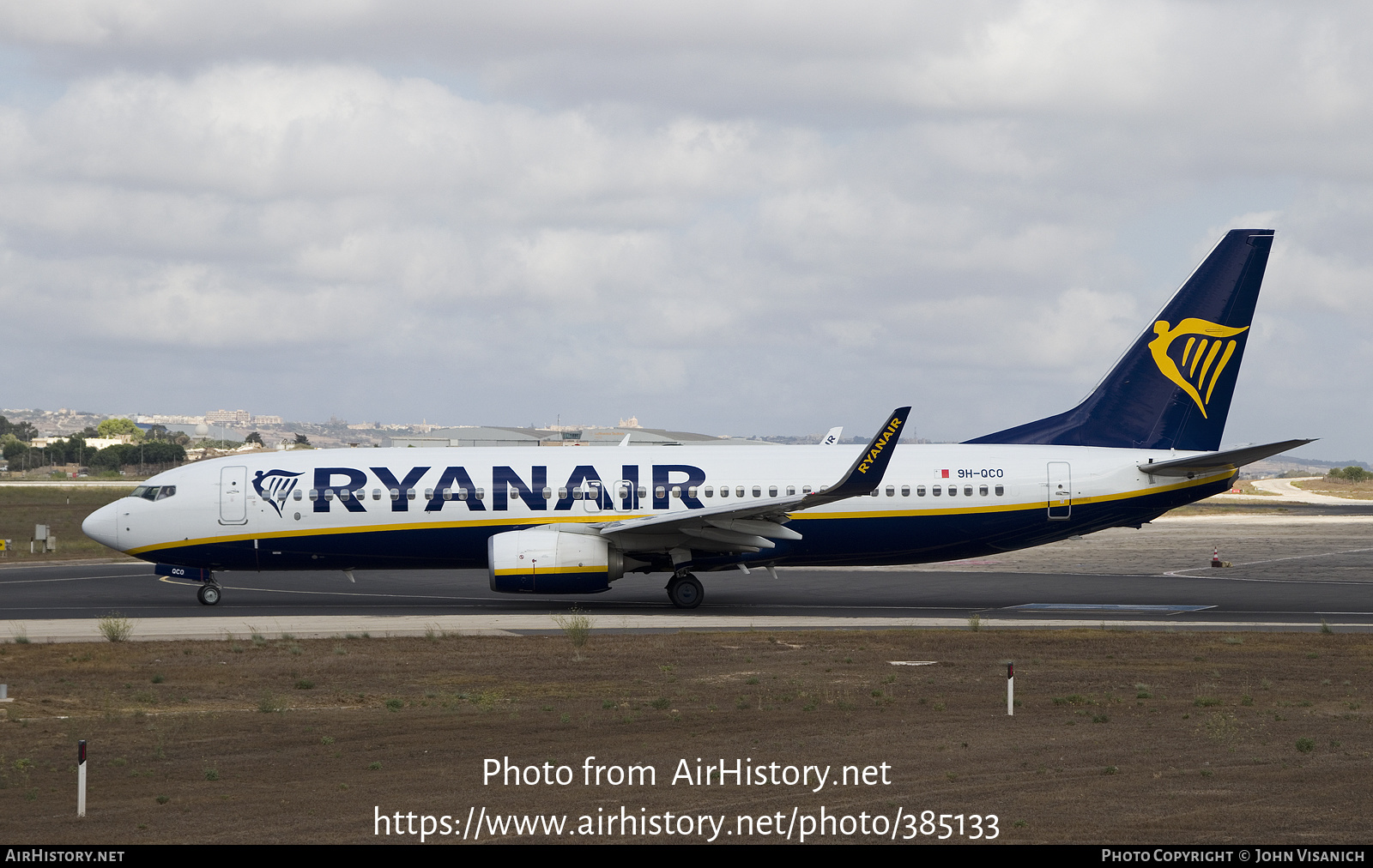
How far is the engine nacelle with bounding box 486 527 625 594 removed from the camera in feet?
97.6

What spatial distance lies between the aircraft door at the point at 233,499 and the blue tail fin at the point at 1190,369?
69.6 ft

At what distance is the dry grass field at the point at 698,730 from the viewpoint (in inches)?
493

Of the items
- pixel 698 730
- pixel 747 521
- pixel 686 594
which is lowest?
pixel 698 730

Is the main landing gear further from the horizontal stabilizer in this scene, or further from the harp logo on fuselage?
the horizontal stabilizer

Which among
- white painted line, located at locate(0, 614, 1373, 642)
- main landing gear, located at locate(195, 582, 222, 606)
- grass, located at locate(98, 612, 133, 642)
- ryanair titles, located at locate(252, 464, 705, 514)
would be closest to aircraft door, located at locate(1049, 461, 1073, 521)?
white painted line, located at locate(0, 614, 1373, 642)

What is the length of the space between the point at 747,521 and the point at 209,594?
1426 centimetres

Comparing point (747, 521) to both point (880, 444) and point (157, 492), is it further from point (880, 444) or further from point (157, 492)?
point (157, 492)

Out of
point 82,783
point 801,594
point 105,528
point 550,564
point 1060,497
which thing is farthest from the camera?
point 801,594

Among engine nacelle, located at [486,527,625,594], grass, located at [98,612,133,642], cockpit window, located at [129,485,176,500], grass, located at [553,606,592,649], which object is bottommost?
grass, located at [553,606,592,649]

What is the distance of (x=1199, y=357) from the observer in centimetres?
3372

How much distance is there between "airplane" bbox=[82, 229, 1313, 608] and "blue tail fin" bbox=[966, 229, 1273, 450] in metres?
0.15

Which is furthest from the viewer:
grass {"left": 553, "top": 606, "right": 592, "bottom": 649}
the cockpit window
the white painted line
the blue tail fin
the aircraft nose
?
the blue tail fin

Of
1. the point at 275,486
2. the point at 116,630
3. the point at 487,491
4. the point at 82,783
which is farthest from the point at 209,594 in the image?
the point at 82,783

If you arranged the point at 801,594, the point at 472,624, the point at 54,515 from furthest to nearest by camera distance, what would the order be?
the point at 54,515
the point at 801,594
the point at 472,624
